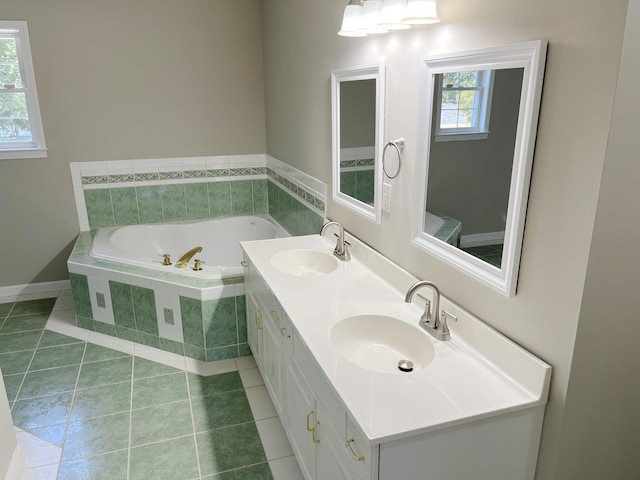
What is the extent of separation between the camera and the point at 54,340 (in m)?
3.42

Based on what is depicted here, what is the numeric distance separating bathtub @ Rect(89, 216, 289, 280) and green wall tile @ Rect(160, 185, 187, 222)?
88 millimetres

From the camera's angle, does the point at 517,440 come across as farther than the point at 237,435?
No

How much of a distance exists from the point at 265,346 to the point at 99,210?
234 cm

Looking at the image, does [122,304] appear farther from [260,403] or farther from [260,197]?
[260,197]

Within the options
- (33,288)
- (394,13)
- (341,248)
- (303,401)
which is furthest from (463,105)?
(33,288)

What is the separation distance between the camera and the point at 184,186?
4312 millimetres

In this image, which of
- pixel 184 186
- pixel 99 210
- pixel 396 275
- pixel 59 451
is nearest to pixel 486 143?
pixel 396 275

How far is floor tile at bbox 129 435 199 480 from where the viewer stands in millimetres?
2234

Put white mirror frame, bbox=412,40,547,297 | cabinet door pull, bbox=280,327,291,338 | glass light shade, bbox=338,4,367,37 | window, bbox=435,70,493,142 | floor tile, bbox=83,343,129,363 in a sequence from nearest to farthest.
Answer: white mirror frame, bbox=412,40,547,297
window, bbox=435,70,493,142
glass light shade, bbox=338,4,367,37
cabinet door pull, bbox=280,327,291,338
floor tile, bbox=83,343,129,363

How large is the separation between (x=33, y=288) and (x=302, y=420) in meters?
3.24

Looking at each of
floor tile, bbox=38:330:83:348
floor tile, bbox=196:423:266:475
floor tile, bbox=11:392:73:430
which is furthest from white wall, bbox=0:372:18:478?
floor tile, bbox=38:330:83:348

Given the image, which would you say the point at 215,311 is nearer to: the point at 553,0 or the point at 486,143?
the point at 486,143

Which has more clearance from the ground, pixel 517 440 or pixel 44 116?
pixel 44 116

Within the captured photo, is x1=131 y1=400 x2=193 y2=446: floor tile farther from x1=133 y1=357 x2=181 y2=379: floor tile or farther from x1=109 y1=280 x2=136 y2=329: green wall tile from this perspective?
x1=109 y1=280 x2=136 y2=329: green wall tile
